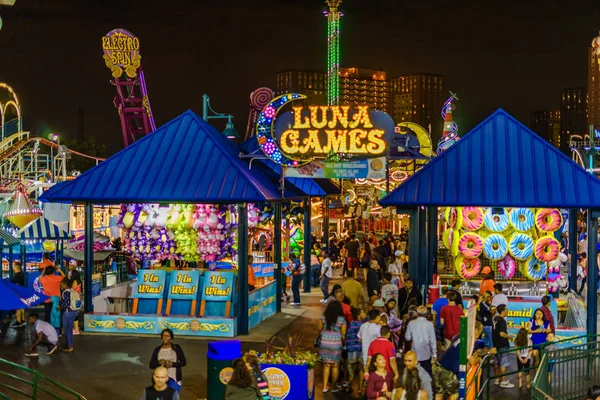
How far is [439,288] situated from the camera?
16.8 metres

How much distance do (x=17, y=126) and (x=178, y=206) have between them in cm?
2640

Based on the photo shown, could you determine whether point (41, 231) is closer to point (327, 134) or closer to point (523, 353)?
point (327, 134)

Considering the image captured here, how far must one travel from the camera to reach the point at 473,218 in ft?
58.1

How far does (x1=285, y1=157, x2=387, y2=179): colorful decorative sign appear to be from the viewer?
17.2 metres

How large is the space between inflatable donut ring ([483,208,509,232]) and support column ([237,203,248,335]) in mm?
5509

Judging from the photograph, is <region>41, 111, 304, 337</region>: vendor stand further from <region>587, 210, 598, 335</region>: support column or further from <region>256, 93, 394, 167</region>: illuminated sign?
<region>587, 210, 598, 335</region>: support column

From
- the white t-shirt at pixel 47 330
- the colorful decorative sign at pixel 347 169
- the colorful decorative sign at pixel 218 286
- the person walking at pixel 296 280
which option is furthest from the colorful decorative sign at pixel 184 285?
the person walking at pixel 296 280

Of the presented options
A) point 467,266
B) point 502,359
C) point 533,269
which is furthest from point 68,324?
point 533,269

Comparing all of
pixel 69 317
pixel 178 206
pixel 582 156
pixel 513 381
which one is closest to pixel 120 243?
pixel 178 206

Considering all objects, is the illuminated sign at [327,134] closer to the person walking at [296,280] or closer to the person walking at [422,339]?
the person walking at [296,280]

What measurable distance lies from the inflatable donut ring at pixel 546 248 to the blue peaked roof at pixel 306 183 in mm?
6867

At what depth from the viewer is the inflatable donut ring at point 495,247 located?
1761 centimetres

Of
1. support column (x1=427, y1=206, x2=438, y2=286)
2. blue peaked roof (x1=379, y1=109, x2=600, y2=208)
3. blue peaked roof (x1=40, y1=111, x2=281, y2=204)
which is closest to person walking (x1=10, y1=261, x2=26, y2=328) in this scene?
Result: blue peaked roof (x1=40, y1=111, x2=281, y2=204)

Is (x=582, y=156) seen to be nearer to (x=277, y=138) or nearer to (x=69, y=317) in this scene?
(x=277, y=138)
